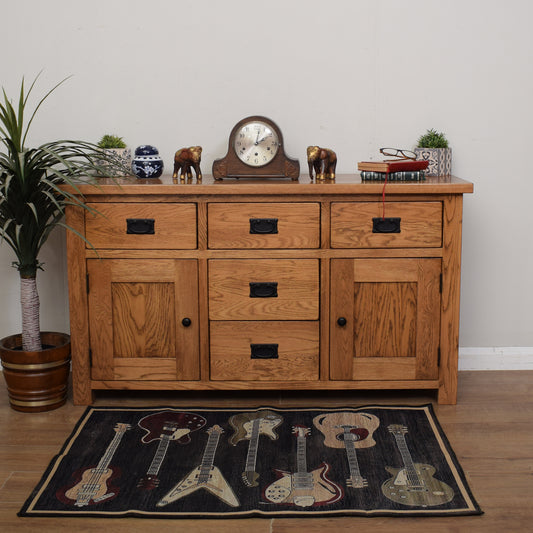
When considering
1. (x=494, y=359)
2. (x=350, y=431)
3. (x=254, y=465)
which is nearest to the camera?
(x=254, y=465)

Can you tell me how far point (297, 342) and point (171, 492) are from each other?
0.83 meters

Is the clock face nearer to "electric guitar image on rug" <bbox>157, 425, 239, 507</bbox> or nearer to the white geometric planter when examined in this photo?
the white geometric planter

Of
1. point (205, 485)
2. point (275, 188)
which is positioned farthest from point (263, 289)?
point (205, 485)

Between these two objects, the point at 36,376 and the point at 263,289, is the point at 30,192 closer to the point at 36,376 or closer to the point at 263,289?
the point at 36,376

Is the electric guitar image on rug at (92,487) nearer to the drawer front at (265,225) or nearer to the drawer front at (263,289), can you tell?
the drawer front at (263,289)

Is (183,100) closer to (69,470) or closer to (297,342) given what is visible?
(297,342)

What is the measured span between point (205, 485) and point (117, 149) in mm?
1441

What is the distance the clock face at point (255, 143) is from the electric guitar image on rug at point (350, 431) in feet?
3.35

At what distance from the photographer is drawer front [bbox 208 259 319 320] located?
2.74 metres

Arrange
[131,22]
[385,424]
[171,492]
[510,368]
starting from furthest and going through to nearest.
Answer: [510,368]
[131,22]
[385,424]
[171,492]

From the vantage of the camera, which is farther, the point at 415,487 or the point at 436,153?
the point at 436,153

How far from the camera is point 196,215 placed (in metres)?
2.71

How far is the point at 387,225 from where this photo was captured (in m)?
2.71

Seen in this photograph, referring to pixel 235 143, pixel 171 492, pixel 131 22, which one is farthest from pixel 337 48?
pixel 171 492
